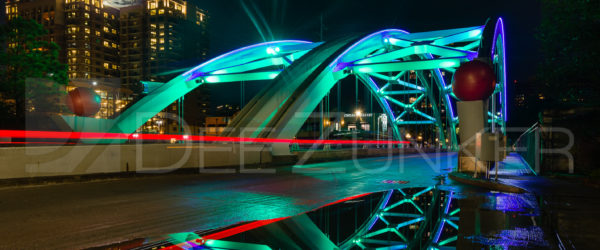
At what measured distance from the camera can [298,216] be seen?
23.8 feet

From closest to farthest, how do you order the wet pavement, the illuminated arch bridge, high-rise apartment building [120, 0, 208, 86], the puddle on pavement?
the puddle on pavement
the wet pavement
the illuminated arch bridge
high-rise apartment building [120, 0, 208, 86]

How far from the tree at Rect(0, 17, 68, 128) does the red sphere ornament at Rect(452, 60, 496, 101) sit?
884 inches

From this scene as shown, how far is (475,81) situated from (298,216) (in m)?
7.17

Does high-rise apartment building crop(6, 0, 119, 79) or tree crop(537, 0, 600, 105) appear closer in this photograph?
tree crop(537, 0, 600, 105)

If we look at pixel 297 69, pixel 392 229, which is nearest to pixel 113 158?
pixel 392 229

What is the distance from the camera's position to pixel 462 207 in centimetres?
816

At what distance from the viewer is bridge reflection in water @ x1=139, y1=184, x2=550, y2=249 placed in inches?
208

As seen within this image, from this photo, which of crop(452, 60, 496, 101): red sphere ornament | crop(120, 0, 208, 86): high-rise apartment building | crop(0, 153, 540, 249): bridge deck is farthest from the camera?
crop(120, 0, 208, 86): high-rise apartment building

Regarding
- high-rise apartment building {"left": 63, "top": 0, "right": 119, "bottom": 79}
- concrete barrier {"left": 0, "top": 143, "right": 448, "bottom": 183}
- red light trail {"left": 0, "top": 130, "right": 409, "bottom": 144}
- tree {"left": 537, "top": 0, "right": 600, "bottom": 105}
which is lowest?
concrete barrier {"left": 0, "top": 143, "right": 448, "bottom": 183}

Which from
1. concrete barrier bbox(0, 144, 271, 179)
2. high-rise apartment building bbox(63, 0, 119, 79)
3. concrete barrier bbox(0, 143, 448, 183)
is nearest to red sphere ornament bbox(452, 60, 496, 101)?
concrete barrier bbox(0, 143, 448, 183)

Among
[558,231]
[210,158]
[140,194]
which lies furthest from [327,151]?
[558,231]

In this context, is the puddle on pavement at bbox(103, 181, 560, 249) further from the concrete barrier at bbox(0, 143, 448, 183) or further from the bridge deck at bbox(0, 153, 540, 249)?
the concrete barrier at bbox(0, 143, 448, 183)

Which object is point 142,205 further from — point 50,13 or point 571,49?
point 50,13

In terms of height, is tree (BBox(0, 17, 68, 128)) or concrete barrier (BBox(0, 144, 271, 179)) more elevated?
tree (BBox(0, 17, 68, 128))
